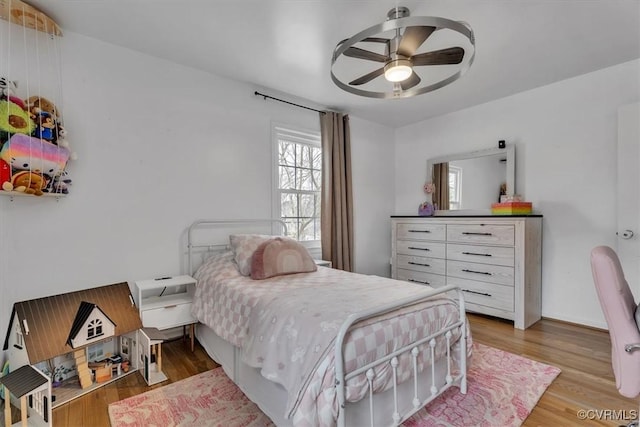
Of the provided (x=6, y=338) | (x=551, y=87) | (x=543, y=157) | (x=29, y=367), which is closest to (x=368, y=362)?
(x=29, y=367)

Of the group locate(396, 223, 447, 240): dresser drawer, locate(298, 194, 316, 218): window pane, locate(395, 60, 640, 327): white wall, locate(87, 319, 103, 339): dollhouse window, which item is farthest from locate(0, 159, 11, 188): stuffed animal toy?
locate(395, 60, 640, 327): white wall

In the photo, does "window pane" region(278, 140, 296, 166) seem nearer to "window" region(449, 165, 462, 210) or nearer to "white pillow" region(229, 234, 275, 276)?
"white pillow" region(229, 234, 275, 276)

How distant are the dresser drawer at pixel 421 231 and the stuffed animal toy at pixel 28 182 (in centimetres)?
363

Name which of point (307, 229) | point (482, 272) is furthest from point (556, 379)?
point (307, 229)

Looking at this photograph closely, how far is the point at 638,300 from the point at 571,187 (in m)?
1.15

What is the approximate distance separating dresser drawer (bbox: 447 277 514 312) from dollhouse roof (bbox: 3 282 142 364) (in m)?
3.22

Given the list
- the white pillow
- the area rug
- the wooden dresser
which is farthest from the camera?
the wooden dresser

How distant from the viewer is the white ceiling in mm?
1940

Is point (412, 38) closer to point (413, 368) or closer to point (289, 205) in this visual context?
point (413, 368)

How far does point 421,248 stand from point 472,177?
112 cm

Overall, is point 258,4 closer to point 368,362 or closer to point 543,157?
point 368,362

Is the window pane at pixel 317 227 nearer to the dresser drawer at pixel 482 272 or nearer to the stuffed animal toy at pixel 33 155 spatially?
the dresser drawer at pixel 482 272

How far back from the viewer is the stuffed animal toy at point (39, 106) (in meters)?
1.89

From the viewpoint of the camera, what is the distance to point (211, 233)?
2879 mm
